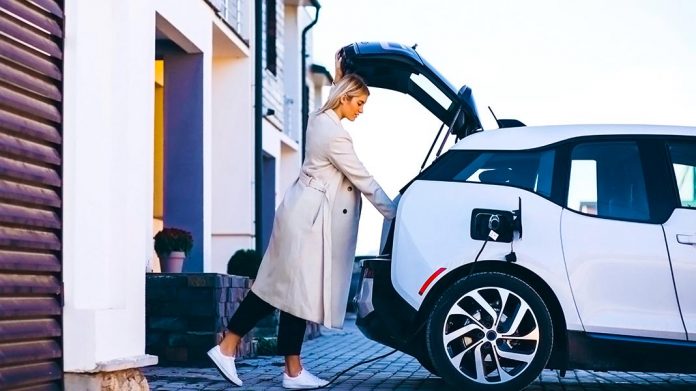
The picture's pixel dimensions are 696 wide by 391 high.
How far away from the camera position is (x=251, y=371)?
9.38m

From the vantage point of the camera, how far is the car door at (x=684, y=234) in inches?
285

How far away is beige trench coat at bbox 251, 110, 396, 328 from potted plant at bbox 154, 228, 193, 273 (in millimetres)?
4705

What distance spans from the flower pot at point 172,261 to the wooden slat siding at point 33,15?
6129mm

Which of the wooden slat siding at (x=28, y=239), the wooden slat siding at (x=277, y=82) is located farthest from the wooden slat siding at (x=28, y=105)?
the wooden slat siding at (x=277, y=82)

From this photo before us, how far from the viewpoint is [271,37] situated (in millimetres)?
20750

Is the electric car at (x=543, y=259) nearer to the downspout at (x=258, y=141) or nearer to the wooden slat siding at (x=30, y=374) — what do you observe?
the wooden slat siding at (x=30, y=374)

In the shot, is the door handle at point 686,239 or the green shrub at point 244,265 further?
the green shrub at point 244,265

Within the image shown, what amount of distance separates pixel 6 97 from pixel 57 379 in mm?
1610

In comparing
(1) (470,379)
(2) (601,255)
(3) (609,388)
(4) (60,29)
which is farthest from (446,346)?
(4) (60,29)

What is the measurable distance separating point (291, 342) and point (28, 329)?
218cm

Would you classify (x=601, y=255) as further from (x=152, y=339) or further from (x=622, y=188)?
(x=152, y=339)

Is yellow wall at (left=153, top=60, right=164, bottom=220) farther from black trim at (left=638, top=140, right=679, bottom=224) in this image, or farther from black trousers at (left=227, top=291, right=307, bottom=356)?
black trim at (left=638, top=140, right=679, bottom=224)

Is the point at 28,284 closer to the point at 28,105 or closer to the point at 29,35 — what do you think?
the point at 28,105

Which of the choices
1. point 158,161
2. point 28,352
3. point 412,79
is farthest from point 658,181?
point 158,161
